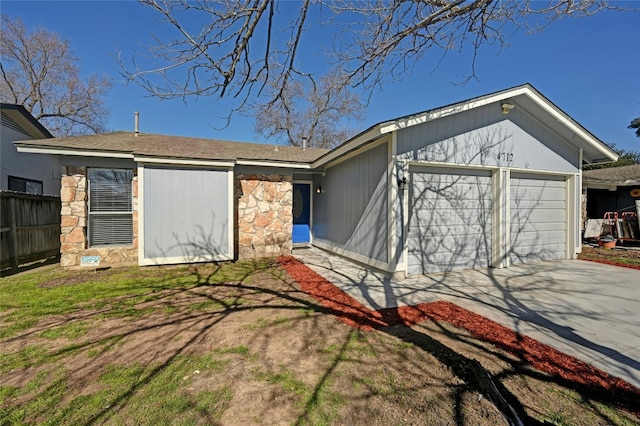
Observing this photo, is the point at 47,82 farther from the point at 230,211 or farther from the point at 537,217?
the point at 537,217

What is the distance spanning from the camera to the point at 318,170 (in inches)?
373

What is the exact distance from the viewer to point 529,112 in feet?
22.9

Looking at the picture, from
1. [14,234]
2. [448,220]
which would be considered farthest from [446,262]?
[14,234]

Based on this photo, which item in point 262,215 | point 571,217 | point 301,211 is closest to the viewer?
point 571,217

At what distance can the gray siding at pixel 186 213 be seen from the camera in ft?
21.3

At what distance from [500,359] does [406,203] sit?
3.36 meters

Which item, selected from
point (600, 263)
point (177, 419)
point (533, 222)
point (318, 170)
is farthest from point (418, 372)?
point (600, 263)

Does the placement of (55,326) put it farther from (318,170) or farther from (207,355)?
(318,170)

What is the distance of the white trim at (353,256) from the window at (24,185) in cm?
951

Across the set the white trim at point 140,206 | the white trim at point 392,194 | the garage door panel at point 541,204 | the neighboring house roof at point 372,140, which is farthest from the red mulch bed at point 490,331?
the garage door panel at point 541,204

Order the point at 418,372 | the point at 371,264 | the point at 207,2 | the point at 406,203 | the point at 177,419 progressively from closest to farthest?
the point at 177,419 → the point at 418,372 → the point at 207,2 → the point at 406,203 → the point at 371,264

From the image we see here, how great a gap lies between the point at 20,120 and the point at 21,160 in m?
1.41

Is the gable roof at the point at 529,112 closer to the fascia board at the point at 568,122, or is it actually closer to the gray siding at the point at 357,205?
the fascia board at the point at 568,122

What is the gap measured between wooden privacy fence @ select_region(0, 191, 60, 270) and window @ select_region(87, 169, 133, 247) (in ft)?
5.26
